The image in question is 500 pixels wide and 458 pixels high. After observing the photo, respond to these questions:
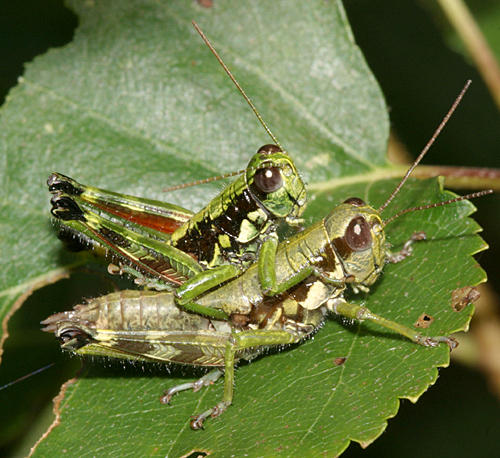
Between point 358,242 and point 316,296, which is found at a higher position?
point 358,242

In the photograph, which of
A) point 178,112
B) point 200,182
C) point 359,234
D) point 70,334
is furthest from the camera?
point 178,112

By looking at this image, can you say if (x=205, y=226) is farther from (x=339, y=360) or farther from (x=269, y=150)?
(x=339, y=360)

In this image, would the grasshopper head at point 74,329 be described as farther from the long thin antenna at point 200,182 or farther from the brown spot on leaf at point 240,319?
the long thin antenna at point 200,182

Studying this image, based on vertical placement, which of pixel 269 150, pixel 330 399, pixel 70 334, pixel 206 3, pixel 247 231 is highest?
pixel 206 3

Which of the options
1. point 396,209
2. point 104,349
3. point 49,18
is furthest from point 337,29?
point 104,349

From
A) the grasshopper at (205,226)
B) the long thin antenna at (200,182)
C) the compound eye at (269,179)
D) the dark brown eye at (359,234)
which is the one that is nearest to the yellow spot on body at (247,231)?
the grasshopper at (205,226)

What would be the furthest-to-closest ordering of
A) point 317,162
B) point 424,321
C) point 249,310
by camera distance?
1. point 317,162
2. point 249,310
3. point 424,321

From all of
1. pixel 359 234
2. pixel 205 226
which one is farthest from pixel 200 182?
pixel 359 234

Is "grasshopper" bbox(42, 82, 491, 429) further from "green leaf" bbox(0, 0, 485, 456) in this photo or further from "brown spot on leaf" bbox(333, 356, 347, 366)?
"green leaf" bbox(0, 0, 485, 456)

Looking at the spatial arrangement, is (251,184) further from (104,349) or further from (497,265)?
(497,265)
